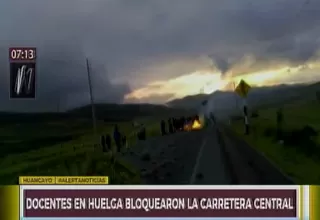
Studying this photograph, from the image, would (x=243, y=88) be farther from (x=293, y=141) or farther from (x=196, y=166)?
(x=196, y=166)

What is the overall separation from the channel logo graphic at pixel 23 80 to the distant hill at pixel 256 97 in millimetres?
867

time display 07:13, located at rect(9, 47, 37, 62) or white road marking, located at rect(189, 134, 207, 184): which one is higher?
time display 07:13, located at rect(9, 47, 37, 62)

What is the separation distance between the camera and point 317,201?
4.27m

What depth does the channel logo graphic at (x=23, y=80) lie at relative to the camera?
4.23m

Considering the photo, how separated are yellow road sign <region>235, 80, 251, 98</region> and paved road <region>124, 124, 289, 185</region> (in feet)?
0.88

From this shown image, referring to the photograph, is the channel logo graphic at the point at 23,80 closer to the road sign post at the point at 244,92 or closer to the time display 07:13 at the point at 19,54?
the time display 07:13 at the point at 19,54

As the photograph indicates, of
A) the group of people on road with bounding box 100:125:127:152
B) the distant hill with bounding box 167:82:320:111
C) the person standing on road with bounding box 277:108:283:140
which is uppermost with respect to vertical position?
the distant hill with bounding box 167:82:320:111

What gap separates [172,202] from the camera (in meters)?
4.25

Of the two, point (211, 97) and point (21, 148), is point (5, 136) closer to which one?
point (21, 148)

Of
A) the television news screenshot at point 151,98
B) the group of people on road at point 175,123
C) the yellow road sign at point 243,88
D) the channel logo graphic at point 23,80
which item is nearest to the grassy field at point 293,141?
the television news screenshot at point 151,98

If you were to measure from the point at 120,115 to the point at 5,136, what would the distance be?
0.74m

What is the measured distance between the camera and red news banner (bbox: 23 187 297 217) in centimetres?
423

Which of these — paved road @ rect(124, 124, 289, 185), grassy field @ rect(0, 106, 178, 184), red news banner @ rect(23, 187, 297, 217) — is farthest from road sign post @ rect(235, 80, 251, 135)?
grassy field @ rect(0, 106, 178, 184)

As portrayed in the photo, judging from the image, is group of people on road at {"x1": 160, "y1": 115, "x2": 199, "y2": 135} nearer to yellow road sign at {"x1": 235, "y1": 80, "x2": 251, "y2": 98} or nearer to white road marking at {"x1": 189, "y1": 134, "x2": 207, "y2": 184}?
white road marking at {"x1": 189, "y1": 134, "x2": 207, "y2": 184}
